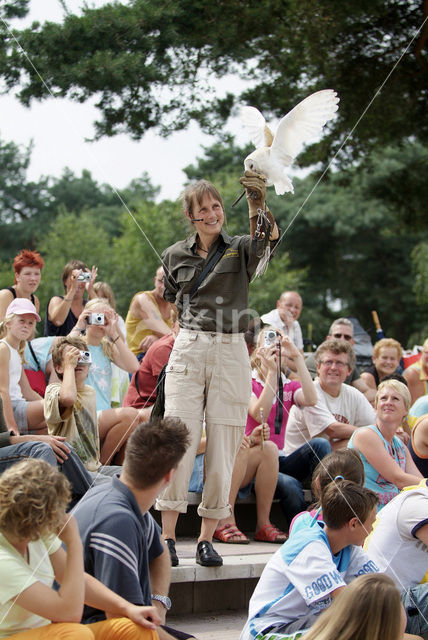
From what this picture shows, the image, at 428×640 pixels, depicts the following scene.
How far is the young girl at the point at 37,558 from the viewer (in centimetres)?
210

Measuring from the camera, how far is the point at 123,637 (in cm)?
226

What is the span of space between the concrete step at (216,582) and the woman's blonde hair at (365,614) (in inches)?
59.8

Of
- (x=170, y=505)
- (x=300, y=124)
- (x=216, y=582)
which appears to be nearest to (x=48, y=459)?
(x=170, y=505)

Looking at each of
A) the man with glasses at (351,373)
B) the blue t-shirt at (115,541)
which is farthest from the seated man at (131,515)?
the man with glasses at (351,373)

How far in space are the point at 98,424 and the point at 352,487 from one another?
187 centimetres

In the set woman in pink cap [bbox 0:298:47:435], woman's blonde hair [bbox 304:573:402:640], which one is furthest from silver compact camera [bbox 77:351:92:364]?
woman's blonde hair [bbox 304:573:402:640]

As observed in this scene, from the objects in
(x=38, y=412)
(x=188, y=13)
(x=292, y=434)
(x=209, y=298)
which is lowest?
(x=292, y=434)

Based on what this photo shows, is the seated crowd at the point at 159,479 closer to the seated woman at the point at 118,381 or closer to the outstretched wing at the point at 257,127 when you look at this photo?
the seated woman at the point at 118,381

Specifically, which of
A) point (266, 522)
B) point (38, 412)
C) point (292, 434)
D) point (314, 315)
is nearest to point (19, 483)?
point (38, 412)

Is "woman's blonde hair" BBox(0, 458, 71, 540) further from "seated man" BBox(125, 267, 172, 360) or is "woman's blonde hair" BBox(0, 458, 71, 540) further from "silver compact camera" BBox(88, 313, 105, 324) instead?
"seated man" BBox(125, 267, 172, 360)

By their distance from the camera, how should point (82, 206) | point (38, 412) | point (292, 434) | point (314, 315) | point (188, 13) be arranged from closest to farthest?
point (38, 412) → point (292, 434) → point (188, 13) → point (314, 315) → point (82, 206)

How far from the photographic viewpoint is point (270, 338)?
14.8ft

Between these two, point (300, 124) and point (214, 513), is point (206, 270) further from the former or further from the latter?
point (214, 513)

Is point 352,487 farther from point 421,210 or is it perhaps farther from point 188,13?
point 421,210
